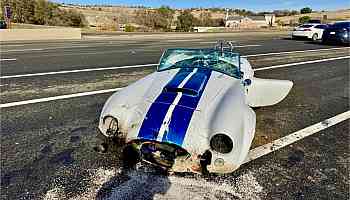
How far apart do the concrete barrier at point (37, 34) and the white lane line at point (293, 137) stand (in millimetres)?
22686

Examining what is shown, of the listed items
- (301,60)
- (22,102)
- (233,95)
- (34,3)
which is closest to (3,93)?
(22,102)

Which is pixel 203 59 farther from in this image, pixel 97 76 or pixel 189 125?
pixel 97 76

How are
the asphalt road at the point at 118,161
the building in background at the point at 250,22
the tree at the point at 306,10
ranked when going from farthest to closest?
the tree at the point at 306,10 → the building in background at the point at 250,22 → the asphalt road at the point at 118,161

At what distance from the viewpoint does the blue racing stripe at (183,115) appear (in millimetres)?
3045

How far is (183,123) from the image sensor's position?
313 cm

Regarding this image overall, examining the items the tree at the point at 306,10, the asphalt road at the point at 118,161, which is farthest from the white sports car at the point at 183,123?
the tree at the point at 306,10

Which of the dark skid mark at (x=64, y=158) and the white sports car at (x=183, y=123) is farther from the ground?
the white sports car at (x=183, y=123)

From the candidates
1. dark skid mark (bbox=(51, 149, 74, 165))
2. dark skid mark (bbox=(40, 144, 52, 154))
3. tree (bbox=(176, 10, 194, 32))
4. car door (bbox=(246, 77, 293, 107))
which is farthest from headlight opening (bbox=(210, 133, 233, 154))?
tree (bbox=(176, 10, 194, 32))

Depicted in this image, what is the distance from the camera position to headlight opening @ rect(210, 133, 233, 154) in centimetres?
306

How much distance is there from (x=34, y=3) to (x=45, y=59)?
A: 134 ft

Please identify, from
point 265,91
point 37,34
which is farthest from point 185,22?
point 265,91

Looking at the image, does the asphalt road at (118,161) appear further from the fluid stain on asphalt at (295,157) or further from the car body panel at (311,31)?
the car body panel at (311,31)

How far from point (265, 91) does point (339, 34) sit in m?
17.6

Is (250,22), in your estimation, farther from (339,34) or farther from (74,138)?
(74,138)
